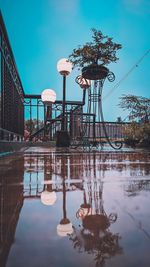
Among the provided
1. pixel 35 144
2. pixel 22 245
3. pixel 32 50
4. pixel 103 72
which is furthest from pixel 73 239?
pixel 32 50

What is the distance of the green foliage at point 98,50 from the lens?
215 inches

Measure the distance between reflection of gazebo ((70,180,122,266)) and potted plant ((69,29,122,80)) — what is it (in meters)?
4.71

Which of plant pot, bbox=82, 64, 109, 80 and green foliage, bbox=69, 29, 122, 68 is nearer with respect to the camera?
plant pot, bbox=82, 64, 109, 80

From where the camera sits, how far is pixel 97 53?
17.9 feet

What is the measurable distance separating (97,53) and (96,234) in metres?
5.34

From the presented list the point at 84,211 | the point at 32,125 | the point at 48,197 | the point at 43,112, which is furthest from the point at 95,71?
the point at 32,125

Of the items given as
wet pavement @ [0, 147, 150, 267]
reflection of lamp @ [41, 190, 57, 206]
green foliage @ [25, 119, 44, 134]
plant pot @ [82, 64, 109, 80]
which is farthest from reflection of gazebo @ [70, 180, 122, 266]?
green foliage @ [25, 119, 44, 134]

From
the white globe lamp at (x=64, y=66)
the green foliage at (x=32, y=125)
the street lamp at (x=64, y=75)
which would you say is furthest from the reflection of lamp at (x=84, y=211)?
the green foliage at (x=32, y=125)

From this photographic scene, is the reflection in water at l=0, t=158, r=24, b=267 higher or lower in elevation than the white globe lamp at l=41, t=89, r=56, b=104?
lower

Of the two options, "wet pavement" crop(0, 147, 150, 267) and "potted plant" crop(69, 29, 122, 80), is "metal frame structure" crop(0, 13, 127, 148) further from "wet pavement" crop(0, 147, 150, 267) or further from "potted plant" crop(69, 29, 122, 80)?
"wet pavement" crop(0, 147, 150, 267)

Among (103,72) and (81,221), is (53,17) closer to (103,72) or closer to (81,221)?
(103,72)

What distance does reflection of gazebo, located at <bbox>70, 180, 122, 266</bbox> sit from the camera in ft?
1.67

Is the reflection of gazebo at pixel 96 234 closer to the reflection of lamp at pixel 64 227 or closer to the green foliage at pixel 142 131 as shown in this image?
the reflection of lamp at pixel 64 227

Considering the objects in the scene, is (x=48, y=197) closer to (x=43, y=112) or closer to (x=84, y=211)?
(x=84, y=211)
